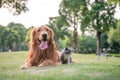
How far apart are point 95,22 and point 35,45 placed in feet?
145

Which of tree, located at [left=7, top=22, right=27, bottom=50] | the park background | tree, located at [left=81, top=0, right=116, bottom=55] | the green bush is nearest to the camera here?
the park background

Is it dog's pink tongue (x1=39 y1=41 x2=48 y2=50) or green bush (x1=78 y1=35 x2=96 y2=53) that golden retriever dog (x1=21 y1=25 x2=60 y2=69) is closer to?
dog's pink tongue (x1=39 y1=41 x2=48 y2=50)

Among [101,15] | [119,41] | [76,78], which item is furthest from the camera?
[119,41]

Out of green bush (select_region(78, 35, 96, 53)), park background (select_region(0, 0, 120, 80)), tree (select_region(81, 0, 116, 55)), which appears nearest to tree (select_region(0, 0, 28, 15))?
park background (select_region(0, 0, 120, 80))

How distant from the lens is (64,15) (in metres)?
68.8

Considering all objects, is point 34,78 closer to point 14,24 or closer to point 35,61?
point 35,61

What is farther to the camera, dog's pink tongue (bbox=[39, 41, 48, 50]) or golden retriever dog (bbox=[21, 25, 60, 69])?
golden retriever dog (bbox=[21, 25, 60, 69])

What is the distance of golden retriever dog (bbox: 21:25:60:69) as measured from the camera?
1162 cm

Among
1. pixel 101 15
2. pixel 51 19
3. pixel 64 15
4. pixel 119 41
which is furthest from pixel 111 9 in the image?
pixel 119 41

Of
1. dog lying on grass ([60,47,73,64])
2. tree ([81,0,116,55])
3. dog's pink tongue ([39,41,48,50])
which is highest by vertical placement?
tree ([81,0,116,55])

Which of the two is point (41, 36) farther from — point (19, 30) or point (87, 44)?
point (87, 44)

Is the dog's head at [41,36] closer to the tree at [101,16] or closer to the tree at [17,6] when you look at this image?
the tree at [17,6]

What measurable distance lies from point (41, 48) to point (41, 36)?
419 mm

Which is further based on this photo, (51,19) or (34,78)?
(51,19)
